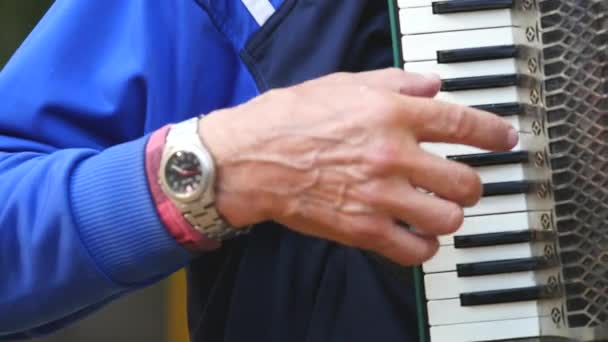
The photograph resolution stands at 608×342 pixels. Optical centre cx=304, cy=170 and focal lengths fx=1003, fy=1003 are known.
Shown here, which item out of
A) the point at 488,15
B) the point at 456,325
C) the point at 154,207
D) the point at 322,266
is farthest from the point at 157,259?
the point at 488,15

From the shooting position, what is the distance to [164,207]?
91 cm

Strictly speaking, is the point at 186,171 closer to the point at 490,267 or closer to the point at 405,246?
the point at 405,246

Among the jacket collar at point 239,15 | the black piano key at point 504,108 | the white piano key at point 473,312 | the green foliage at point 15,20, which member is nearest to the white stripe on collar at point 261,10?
the jacket collar at point 239,15

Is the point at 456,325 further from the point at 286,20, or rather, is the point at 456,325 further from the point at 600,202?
the point at 286,20

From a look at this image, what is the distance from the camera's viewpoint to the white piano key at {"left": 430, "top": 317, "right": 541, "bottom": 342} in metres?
1.00

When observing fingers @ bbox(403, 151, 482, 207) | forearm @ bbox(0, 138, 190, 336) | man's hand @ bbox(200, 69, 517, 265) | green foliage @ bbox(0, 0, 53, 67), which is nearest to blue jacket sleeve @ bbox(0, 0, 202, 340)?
forearm @ bbox(0, 138, 190, 336)

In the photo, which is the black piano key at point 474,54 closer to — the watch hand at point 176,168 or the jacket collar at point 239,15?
the jacket collar at point 239,15

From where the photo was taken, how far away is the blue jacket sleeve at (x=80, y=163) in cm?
94

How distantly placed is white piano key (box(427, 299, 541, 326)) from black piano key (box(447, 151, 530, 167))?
0.14 meters

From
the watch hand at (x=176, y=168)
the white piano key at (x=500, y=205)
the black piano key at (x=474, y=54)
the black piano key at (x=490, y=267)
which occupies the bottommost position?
the black piano key at (x=490, y=267)

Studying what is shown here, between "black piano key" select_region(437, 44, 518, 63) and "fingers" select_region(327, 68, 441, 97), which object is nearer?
"fingers" select_region(327, 68, 441, 97)

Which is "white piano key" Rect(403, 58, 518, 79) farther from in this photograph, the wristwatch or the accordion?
the wristwatch

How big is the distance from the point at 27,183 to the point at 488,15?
1.58ft

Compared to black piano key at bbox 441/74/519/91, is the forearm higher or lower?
lower
